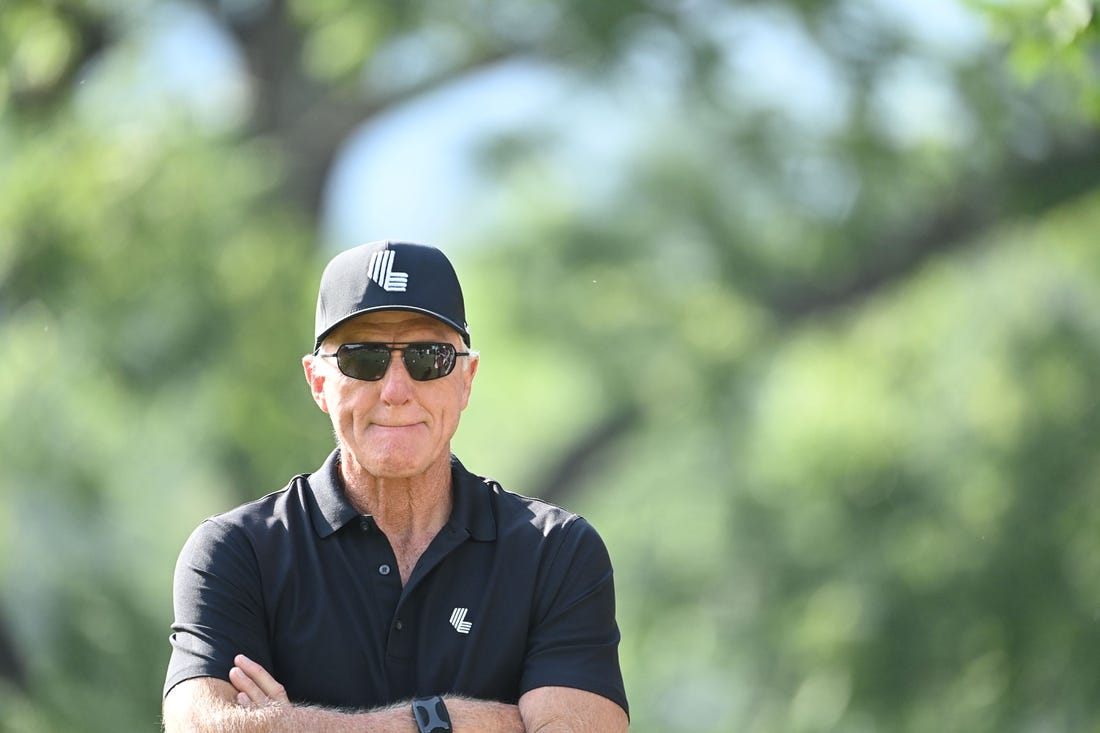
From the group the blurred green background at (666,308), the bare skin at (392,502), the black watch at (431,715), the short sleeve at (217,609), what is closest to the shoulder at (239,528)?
the short sleeve at (217,609)

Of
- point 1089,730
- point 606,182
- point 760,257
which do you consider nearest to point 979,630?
point 1089,730

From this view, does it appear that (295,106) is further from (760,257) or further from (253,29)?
(760,257)

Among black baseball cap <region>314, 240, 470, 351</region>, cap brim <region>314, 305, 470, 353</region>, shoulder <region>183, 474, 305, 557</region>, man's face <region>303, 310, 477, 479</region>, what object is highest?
black baseball cap <region>314, 240, 470, 351</region>

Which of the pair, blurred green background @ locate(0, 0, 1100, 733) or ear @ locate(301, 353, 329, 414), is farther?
blurred green background @ locate(0, 0, 1100, 733)

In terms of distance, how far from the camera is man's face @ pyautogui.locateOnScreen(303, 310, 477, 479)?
3.64 metres

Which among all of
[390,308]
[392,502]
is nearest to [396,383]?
[390,308]

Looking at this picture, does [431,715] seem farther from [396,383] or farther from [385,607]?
[396,383]

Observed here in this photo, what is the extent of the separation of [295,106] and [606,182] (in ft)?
10.8

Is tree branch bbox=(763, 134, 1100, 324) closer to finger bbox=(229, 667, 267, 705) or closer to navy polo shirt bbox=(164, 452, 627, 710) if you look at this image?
navy polo shirt bbox=(164, 452, 627, 710)

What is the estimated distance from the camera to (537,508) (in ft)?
12.6

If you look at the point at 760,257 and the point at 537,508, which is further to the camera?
the point at 760,257

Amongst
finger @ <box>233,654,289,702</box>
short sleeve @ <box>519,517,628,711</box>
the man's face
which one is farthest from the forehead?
finger @ <box>233,654,289,702</box>

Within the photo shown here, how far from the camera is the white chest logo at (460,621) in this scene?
11.9 ft

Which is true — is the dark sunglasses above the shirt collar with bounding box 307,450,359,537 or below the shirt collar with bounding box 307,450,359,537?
above
